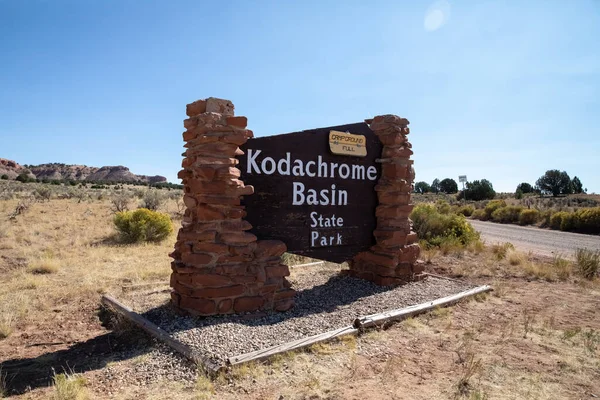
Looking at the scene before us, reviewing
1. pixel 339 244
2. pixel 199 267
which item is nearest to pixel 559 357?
pixel 339 244

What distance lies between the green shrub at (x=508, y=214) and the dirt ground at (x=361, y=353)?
58.4 feet

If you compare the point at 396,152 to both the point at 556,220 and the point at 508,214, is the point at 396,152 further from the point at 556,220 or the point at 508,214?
the point at 508,214

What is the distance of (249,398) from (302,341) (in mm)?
1036

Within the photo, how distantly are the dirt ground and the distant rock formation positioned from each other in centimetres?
8484

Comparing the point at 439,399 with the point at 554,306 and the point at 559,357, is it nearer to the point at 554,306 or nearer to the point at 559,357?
the point at 559,357

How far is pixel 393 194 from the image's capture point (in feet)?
21.6

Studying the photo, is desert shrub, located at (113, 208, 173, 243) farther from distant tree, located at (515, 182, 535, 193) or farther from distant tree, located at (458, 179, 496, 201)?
distant tree, located at (515, 182, 535, 193)

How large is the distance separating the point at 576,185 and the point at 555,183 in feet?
11.3

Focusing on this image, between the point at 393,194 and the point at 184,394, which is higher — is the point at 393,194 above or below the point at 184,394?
above

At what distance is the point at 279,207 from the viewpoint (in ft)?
17.6

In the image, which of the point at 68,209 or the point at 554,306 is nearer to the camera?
the point at 554,306

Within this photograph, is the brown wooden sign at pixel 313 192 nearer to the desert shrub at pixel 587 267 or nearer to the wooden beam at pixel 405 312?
Answer: the wooden beam at pixel 405 312

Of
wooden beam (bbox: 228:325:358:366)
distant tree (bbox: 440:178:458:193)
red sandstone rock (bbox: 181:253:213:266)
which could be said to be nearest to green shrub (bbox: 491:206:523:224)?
wooden beam (bbox: 228:325:358:366)

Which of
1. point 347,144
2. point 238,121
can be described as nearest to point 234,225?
point 238,121
